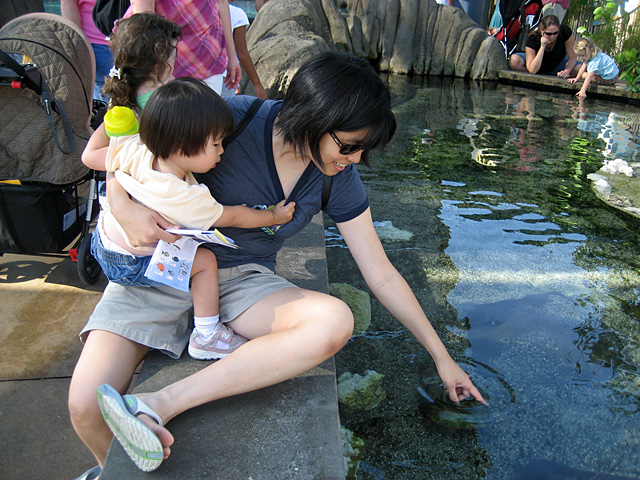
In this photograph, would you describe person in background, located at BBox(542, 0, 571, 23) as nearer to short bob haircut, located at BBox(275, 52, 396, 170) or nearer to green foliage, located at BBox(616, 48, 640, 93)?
green foliage, located at BBox(616, 48, 640, 93)

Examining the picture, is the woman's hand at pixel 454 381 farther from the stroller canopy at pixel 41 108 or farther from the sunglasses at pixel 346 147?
the stroller canopy at pixel 41 108

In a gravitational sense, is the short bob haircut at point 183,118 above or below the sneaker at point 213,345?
above

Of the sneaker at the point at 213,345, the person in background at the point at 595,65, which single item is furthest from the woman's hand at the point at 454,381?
the person in background at the point at 595,65

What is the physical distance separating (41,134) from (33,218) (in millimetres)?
393

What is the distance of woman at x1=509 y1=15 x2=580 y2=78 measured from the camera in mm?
9445

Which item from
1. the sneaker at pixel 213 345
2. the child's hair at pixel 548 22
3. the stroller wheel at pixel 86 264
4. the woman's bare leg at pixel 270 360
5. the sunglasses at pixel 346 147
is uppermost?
the child's hair at pixel 548 22

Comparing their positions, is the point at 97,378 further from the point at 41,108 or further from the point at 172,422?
the point at 41,108

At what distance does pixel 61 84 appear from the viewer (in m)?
2.38

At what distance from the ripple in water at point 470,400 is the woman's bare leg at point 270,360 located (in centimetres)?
60

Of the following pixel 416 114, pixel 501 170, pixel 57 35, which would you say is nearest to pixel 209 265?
pixel 57 35

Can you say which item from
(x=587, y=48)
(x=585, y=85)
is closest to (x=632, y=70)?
(x=585, y=85)

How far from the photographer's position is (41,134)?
238cm

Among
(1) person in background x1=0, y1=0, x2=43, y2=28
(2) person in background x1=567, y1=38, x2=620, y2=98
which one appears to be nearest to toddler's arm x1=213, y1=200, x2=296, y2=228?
(1) person in background x1=0, y1=0, x2=43, y2=28

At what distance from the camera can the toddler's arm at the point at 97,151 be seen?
6.14ft
